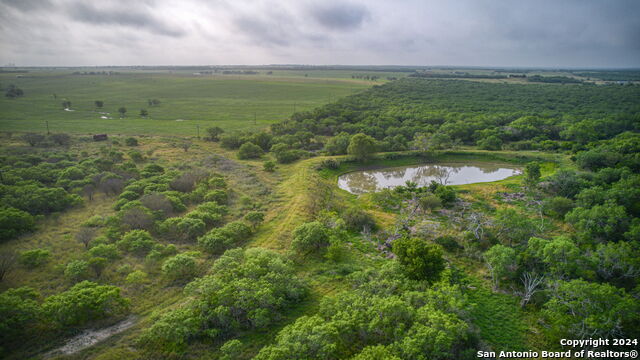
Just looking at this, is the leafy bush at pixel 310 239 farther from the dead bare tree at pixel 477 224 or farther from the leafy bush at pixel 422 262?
the dead bare tree at pixel 477 224

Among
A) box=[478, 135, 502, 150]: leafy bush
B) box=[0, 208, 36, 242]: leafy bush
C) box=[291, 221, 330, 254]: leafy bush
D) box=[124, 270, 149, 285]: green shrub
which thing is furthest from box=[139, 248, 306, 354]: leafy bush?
box=[478, 135, 502, 150]: leafy bush

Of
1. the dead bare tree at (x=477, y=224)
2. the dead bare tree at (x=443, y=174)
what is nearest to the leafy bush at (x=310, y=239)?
the dead bare tree at (x=477, y=224)

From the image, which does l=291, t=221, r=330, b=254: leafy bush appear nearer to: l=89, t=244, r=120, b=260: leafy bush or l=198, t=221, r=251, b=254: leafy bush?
l=198, t=221, r=251, b=254: leafy bush

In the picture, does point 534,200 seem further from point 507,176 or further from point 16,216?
point 16,216

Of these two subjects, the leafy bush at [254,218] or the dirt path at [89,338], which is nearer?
the dirt path at [89,338]

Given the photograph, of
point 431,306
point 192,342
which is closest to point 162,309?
point 192,342

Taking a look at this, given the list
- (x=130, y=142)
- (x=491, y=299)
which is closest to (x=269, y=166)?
(x=130, y=142)
